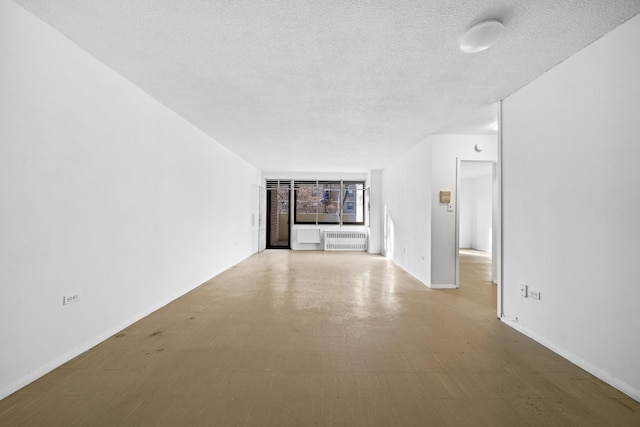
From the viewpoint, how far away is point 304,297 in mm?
3865

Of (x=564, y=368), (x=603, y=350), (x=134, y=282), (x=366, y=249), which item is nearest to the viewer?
(x=603, y=350)

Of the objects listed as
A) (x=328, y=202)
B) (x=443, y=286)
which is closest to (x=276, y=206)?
(x=328, y=202)

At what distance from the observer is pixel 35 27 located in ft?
6.19

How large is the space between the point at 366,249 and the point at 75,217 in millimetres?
7514

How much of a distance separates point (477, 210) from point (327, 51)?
9.16 metres

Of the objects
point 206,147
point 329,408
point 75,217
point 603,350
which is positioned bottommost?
point 329,408

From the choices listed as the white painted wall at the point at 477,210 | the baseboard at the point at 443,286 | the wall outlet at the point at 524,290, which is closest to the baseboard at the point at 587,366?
the wall outlet at the point at 524,290

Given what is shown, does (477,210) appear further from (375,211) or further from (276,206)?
(276,206)

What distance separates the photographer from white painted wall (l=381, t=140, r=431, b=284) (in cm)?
468

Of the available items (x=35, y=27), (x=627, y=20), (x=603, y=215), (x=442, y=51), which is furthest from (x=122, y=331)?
(x=627, y=20)

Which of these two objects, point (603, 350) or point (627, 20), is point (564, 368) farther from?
point (627, 20)

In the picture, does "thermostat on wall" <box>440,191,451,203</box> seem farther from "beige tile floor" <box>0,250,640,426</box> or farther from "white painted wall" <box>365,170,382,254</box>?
"white painted wall" <box>365,170,382,254</box>

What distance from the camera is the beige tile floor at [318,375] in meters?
1.60

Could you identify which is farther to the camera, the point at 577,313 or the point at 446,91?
the point at 446,91
